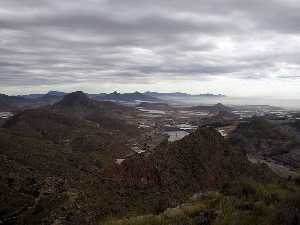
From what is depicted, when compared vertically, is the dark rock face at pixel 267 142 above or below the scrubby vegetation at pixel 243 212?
below

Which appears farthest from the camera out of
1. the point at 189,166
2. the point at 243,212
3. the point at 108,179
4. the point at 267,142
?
the point at 267,142

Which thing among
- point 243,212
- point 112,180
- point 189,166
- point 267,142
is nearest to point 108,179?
point 112,180

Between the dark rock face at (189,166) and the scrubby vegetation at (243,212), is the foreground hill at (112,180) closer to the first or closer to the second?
the dark rock face at (189,166)

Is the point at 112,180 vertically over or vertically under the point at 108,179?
under

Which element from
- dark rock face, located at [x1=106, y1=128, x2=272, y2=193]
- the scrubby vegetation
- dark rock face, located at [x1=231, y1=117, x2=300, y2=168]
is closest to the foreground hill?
dark rock face, located at [x1=106, y1=128, x2=272, y2=193]

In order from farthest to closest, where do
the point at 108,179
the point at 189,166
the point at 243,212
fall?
the point at 189,166 < the point at 108,179 < the point at 243,212

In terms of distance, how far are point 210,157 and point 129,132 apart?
131 metres

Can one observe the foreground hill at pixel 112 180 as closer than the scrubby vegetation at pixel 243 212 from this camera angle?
No

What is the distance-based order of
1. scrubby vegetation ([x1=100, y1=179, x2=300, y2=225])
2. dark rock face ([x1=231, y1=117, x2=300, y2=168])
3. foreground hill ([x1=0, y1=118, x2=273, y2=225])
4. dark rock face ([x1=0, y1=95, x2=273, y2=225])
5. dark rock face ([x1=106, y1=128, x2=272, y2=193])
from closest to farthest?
scrubby vegetation ([x1=100, y1=179, x2=300, y2=225])
foreground hill ([x1=0, y1=118, x2=273, y2=225])
dark rock face ([x1=0, y1=95, x2=273, y2=225])
dark rock face ([x1=106, y1=128, x2=272, y2=193])
dark rock face ([x1=231, y1=117, x2=300, y2=168])

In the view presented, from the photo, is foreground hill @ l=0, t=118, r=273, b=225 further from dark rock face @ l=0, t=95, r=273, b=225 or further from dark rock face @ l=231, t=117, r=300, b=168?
dark rock face @ l=231, t=117, r=300, b=168

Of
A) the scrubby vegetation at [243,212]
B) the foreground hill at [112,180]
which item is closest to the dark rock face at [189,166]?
the foreground hill at [112,180]

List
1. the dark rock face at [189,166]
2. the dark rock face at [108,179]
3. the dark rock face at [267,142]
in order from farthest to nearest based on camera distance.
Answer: the dark rock face at [267,142] < the dark rock face at [189,166] < the dark rock face at [108,179]

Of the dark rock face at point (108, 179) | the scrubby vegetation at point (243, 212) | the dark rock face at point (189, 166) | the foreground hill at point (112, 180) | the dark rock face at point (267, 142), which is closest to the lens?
the scrubby vegetation at point (243, 212)

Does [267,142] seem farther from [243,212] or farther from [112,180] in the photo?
[243,212]
